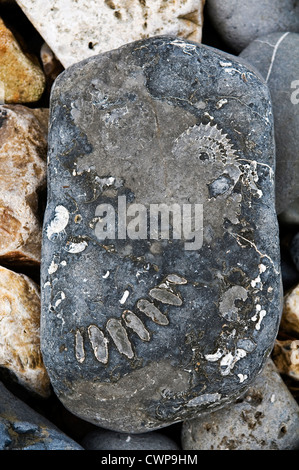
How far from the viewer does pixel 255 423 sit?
1854 millimetres

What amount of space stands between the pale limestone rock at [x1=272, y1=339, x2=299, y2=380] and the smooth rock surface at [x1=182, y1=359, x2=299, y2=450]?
81 mm

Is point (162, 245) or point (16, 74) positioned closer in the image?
point (162, 245)

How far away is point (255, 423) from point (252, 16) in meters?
1.67

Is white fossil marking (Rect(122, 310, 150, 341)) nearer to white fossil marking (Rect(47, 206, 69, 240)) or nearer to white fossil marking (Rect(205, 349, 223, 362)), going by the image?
white fossil marking (Rect(205, 349, 223, 362))

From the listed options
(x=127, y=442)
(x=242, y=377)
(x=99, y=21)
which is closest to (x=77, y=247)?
(x=242, y=377)

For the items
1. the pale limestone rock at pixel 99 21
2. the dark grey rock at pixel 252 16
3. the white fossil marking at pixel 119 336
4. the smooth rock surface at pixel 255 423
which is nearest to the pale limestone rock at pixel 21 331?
the white fossil marking at pixel 119 336

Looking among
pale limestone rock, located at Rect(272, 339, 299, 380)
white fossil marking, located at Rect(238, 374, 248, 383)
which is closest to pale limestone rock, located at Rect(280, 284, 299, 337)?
pale limestone rock, located at Rect(272, 339, 299, 380)

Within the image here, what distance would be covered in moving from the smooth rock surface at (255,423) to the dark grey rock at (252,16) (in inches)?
57.3

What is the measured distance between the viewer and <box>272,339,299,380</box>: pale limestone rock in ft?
6.34

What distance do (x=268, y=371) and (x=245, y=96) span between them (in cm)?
106

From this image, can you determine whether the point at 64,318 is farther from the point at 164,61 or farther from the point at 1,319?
the point at 164,61

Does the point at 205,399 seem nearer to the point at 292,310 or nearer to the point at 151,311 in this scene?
the point at 151,311

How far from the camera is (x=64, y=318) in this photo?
1.61m

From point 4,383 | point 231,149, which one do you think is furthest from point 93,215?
point 4,383
